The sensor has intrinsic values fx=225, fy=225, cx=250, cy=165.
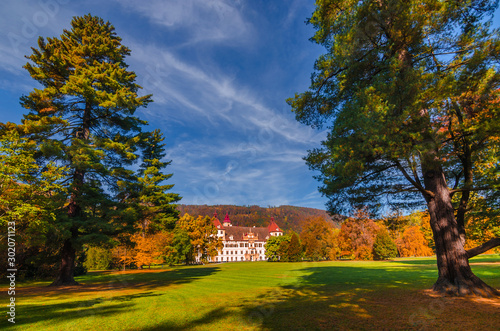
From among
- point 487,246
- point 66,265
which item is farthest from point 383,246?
point 66,265

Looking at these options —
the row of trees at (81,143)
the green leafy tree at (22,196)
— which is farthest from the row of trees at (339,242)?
the green leafy tree at (22,196)

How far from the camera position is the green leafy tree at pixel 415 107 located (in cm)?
765

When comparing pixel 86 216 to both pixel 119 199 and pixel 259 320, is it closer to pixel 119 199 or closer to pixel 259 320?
pixel 119 199

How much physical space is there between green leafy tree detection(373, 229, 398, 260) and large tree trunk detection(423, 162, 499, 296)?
4670 centimetres

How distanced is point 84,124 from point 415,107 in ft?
73.8

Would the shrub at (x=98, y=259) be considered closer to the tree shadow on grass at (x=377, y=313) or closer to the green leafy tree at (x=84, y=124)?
the green leafy tree at (x=84, y=124)

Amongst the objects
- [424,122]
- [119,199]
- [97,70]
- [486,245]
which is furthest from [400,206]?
[97,70]

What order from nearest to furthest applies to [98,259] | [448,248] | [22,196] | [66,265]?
[448,248], [22,196], [66,265], [98,259]

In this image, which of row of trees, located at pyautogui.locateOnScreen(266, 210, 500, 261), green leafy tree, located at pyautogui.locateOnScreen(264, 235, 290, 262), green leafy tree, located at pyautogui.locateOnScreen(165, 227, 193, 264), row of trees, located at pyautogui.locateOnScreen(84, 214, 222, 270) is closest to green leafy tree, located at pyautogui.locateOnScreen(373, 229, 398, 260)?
row of trees, located at pyautogui.locateOnScreen(266, 210, 500, 261)

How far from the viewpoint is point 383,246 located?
5025cm

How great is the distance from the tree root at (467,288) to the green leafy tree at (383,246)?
46.7m

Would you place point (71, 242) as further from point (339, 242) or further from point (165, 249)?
point (339, 242)

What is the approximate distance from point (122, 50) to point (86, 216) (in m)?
16.0

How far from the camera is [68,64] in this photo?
1838 centimetres
